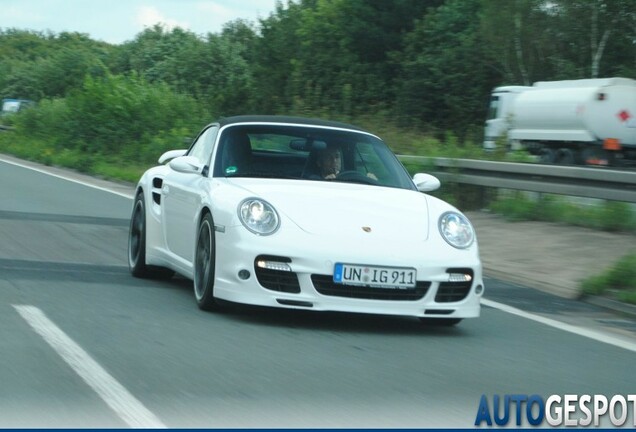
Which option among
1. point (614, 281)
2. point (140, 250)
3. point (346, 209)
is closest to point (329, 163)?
point (346, 209)

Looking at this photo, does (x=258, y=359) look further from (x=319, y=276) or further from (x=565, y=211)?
(x=565, y=211)

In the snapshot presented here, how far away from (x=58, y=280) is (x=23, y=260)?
1.47m

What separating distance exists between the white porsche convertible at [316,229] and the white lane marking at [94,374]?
3.79ft

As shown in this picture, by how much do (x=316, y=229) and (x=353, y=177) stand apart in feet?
4.08

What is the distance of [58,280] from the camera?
9.77 metres

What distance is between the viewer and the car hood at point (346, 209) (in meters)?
7.90

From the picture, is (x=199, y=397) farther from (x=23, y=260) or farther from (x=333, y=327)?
(x=23, y=260)

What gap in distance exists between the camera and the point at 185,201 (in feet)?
30.0

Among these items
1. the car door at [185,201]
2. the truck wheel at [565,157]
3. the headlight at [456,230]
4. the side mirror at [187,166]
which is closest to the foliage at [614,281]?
the headlight at [456,230]

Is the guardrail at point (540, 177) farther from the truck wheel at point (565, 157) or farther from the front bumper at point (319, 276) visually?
the truck wheel at point (565, 157)

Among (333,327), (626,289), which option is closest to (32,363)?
(333,327)

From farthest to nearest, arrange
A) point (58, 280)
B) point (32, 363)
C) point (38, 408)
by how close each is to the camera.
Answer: point (58, 280), point (32, 363), point (38, 408)

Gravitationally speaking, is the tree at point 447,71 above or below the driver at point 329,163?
below

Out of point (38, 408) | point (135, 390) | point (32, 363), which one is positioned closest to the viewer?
point (38, 408)
